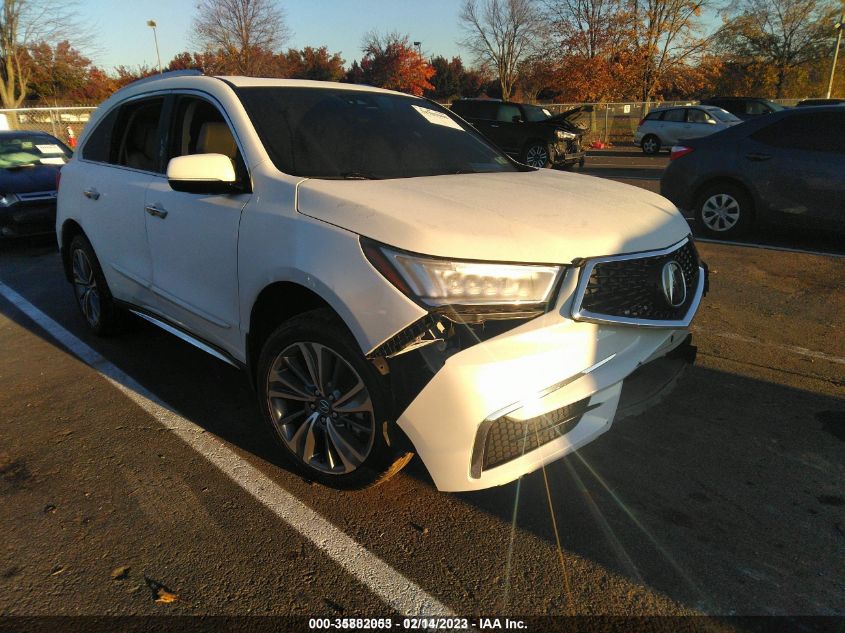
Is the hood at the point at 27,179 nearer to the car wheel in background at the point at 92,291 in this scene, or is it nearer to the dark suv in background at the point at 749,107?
the car wheel in background at the point at 92,291

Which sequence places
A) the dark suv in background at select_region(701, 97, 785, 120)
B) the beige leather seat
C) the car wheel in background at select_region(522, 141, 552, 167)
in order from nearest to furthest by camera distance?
1. the beige leather seat
2. the car wheel in background at select_region(522, 141, 552, 167)
3. the dark suv in background at select_region(701, 97, 785, 120)

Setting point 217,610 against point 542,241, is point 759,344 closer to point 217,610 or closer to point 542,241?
point 542,241

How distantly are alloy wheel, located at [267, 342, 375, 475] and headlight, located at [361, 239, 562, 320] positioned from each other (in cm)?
44

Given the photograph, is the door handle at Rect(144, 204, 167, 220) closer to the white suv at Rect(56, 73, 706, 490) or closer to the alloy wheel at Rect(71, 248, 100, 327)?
the white suv at Rect(56, 73, 706, 490)

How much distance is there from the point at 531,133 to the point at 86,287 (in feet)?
45.0

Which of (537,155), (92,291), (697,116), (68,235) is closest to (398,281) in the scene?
(92,291)

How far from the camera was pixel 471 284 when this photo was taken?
2150 mm

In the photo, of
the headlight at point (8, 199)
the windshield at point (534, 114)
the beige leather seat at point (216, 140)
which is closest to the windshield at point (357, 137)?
the beige leather seat at point (216, 140)

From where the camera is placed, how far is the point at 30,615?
2.08 meters

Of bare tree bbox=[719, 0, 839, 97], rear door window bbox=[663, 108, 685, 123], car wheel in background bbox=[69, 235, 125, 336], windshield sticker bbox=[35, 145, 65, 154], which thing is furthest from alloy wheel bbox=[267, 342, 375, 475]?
bare tree bbox=[719, 0, 839, 97]

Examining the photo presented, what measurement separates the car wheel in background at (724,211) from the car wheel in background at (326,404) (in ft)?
20.9

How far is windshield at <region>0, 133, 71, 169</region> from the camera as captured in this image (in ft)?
28.2

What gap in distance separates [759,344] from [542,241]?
285cm

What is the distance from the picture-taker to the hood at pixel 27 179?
805 centimetres
